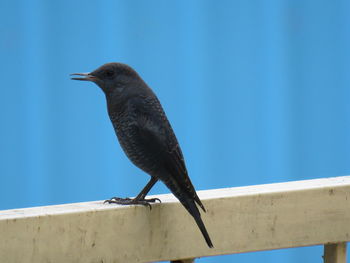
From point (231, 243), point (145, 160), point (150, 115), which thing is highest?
point (150, 115)

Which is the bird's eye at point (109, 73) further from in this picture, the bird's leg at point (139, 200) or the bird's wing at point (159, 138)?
the bird's leg at point (139, 200)

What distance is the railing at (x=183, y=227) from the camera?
1.98 m

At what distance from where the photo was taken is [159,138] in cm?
259

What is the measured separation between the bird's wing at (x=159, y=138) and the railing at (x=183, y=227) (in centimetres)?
13

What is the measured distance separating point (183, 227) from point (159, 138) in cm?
44

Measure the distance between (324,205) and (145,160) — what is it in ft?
2.42

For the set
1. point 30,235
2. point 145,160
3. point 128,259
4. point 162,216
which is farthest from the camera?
point 145,160

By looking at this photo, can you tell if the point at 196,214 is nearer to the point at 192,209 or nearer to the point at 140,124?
the point at 192,209

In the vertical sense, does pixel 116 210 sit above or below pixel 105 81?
below

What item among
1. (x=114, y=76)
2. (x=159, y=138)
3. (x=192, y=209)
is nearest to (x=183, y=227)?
(x=192, y=209)

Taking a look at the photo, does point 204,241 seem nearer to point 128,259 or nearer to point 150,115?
point 128,259

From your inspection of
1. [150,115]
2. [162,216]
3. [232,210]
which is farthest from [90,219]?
[150,115]

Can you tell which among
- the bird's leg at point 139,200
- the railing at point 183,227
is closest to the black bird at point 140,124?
the bird's leg at point 139,200

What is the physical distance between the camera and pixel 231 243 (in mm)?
2279
